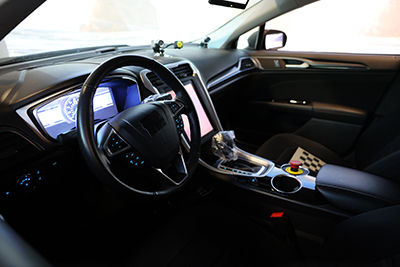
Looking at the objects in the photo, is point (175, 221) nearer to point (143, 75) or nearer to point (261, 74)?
point (143, 75)

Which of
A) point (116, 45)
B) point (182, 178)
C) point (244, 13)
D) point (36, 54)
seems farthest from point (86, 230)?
point (244, 13)

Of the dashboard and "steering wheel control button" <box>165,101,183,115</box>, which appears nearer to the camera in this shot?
the dashboard

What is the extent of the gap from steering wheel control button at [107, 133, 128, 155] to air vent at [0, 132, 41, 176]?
286 millimetres

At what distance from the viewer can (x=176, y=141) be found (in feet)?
3.42

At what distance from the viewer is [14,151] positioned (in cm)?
90

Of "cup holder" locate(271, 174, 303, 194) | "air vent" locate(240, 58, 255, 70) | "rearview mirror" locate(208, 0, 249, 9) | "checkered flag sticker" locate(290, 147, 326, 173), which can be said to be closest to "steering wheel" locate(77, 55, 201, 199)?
"cup holder" locate(271, 174, 303, 194)

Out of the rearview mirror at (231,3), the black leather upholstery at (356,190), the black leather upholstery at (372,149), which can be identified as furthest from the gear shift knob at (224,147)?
the rearview mirror at (231,3)

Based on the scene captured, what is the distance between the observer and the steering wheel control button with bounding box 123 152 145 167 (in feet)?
3.00

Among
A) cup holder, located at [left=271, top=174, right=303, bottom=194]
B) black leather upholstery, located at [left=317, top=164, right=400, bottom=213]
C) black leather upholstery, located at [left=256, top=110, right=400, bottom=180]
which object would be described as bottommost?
black leather upholstery, located at [left=256, top=110, right=400, bottom=180]

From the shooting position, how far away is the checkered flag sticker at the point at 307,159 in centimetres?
187

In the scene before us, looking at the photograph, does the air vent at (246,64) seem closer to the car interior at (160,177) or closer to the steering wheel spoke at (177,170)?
the car interior at (160,177)

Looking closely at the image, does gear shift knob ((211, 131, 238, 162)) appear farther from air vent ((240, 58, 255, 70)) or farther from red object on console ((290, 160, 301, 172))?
air vent ((240, 58, 255, 70))

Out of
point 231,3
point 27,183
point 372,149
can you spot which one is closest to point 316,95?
point 372,149

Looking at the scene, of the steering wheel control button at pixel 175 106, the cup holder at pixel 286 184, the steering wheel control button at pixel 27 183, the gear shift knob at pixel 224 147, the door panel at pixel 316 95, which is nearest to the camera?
the steering wheel control button at pixel 27 183
